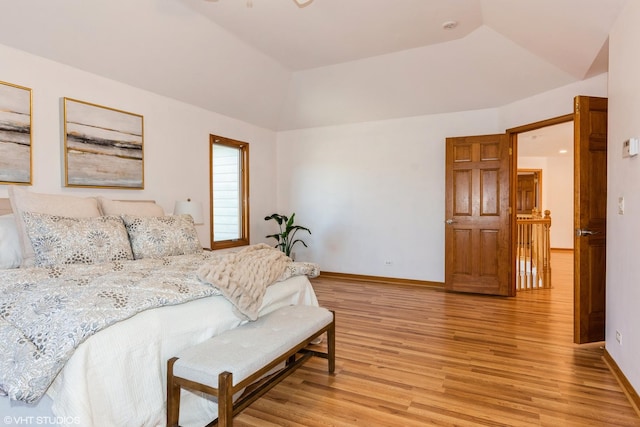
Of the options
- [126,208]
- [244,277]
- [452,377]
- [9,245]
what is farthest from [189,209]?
[452,377]

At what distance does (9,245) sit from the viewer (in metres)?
2.40

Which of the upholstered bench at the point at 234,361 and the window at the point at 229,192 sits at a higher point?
the window at the point at 229,192

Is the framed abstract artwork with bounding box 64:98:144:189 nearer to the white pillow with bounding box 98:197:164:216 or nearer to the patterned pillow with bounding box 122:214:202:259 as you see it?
the white pillow with bounding box 98:197:164:216

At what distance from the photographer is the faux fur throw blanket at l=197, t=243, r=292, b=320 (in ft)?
6.63

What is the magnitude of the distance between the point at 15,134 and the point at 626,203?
175 inches

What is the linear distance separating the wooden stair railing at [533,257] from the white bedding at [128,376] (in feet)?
14.7

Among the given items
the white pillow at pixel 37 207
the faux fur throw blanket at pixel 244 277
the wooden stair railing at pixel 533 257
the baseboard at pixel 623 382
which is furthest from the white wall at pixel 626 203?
the white pillow at pixel 37 207

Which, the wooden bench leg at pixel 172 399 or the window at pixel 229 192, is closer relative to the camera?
the wooden bench leg at pixel 172 399

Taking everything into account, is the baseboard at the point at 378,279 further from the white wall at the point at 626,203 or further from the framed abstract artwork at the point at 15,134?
the framed abstract artwork at the point at 15,134

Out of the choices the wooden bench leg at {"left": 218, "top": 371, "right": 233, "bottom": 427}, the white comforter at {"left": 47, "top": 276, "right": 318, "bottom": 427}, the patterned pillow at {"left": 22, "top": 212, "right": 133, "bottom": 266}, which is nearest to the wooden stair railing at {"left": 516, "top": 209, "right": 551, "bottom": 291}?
the white comforter at {"left": 47, "top": 276, "right": 318, "bottom": 427}

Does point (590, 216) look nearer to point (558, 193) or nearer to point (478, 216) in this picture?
point (478, 216)

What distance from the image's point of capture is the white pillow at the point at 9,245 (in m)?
2.36

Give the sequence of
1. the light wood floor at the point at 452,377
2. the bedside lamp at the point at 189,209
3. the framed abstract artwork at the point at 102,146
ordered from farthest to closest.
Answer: the bedside lamp at the point at 189,209
the framed abstract artwork at the point at 102,146
the light wood floor at the point at 452,377

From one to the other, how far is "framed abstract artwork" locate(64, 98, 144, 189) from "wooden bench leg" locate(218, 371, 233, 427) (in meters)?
2.65
